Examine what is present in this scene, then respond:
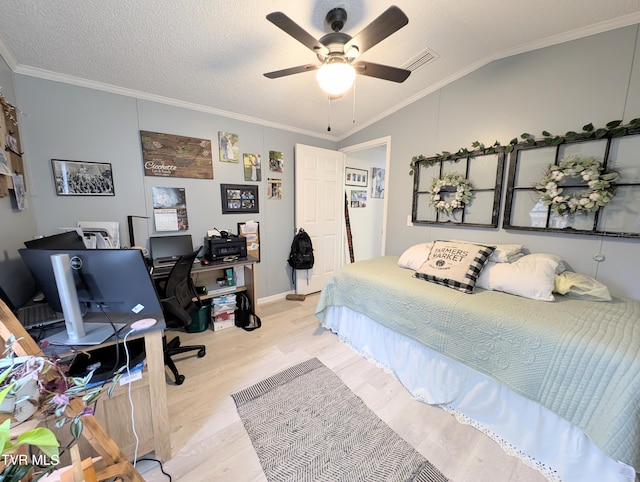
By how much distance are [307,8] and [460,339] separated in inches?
92.1

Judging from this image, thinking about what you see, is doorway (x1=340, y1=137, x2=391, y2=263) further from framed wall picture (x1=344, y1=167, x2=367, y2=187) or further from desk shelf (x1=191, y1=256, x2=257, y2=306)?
desk shelf (x1=191, y1=256, x2=257, y2=306)

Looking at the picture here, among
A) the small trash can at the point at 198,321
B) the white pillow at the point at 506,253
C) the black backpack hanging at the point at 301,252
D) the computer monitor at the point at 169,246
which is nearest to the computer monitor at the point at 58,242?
the computer monitor at the point at 169,246

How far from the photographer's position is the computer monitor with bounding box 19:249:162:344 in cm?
104

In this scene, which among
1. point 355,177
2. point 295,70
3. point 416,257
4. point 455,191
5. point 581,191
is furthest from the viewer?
point 355,177

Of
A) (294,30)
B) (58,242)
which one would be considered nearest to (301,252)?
(58,242)

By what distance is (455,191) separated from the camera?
8.00 feet

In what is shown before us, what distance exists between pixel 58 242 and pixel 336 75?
214cm

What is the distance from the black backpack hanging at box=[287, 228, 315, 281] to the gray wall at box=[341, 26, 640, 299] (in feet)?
4.44

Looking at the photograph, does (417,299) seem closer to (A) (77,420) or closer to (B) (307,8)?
(A) (77,420)

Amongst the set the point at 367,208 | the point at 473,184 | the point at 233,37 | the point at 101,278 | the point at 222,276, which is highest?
the point at 233,37

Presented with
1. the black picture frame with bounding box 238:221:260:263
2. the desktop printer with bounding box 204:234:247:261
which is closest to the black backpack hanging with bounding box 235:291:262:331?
the desktop printer with bounding box 204:234:247:261

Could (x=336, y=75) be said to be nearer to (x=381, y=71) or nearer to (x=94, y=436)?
(x=381, y=71)

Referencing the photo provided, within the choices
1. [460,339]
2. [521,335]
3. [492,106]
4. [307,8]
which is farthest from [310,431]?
[492,106]

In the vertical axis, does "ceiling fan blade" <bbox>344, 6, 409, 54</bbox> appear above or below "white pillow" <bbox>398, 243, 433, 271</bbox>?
above
